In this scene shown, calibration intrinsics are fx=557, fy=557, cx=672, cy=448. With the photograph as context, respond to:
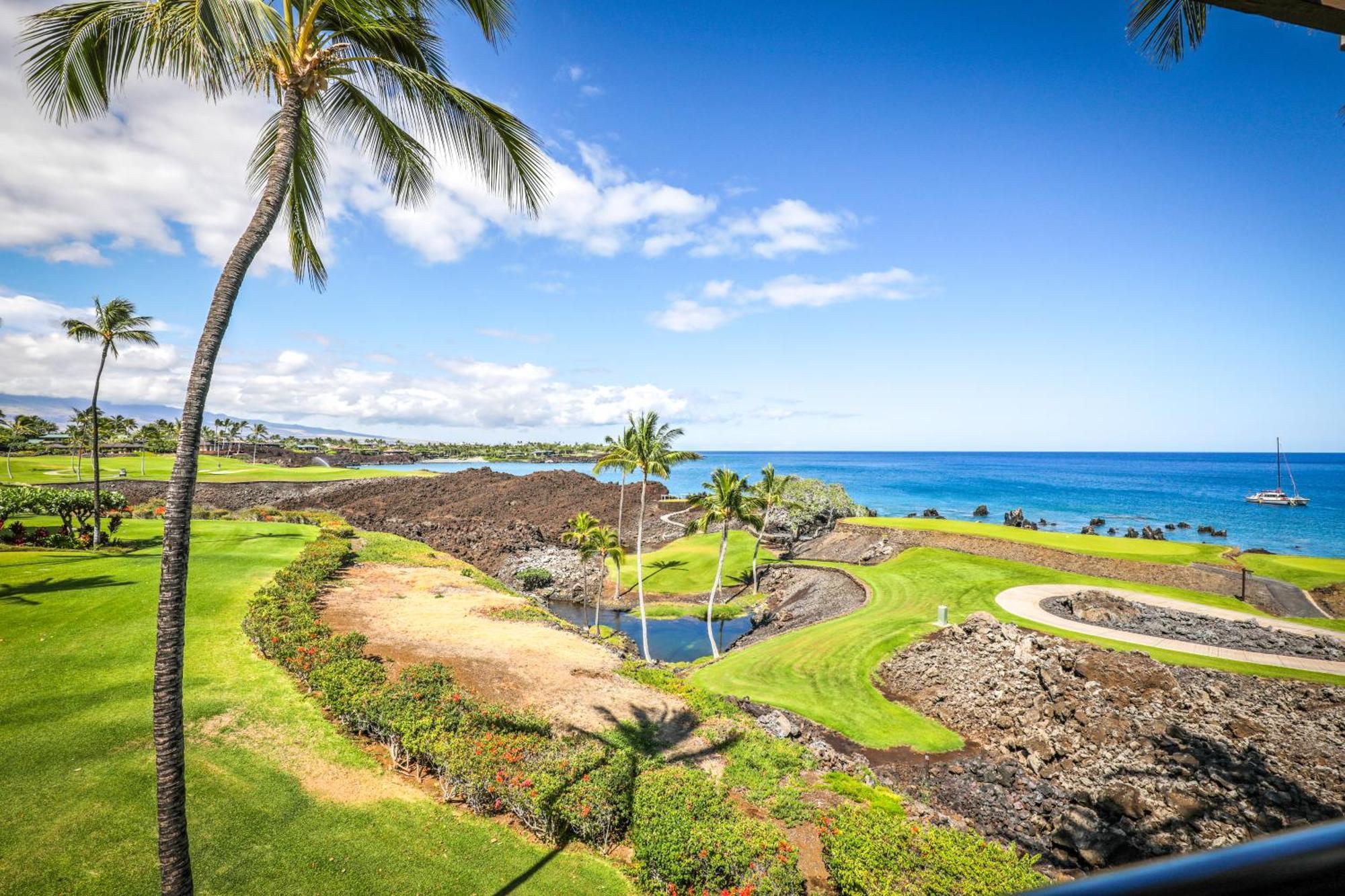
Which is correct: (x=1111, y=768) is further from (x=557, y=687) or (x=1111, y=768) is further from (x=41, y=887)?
(x=41, y=887)

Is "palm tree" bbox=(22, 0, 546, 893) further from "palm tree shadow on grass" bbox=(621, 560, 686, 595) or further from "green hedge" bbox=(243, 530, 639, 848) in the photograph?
"palm tree shadow on grass" bbox=(621, 560, 686, 595)

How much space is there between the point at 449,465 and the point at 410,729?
172 metres

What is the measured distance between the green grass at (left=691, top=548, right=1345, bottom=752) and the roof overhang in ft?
54.2

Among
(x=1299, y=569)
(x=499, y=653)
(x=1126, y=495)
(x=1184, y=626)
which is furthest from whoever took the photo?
(x=1126, y=495)

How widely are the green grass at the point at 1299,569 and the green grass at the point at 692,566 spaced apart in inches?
1060

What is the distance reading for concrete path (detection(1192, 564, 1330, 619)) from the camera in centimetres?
2222

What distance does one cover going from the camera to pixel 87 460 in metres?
76.2

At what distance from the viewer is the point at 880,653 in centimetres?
2084

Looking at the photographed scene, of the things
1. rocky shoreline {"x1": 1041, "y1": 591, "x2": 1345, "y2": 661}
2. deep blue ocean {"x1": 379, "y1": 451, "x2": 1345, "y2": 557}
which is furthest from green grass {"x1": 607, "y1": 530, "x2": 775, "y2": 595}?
deep blue ocean {"x1": 379, "y1": 451, "x2": 1345, "y2": 557}

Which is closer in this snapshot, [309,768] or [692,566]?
[309,768]

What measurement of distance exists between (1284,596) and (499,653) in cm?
3185

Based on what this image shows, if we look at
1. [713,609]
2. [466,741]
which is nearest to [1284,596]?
[713,609]

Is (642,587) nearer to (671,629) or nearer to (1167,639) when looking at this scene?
(671,629)

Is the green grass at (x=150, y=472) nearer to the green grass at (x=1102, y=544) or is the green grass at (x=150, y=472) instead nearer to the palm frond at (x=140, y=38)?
the palm frond at (x=140, y=38)
